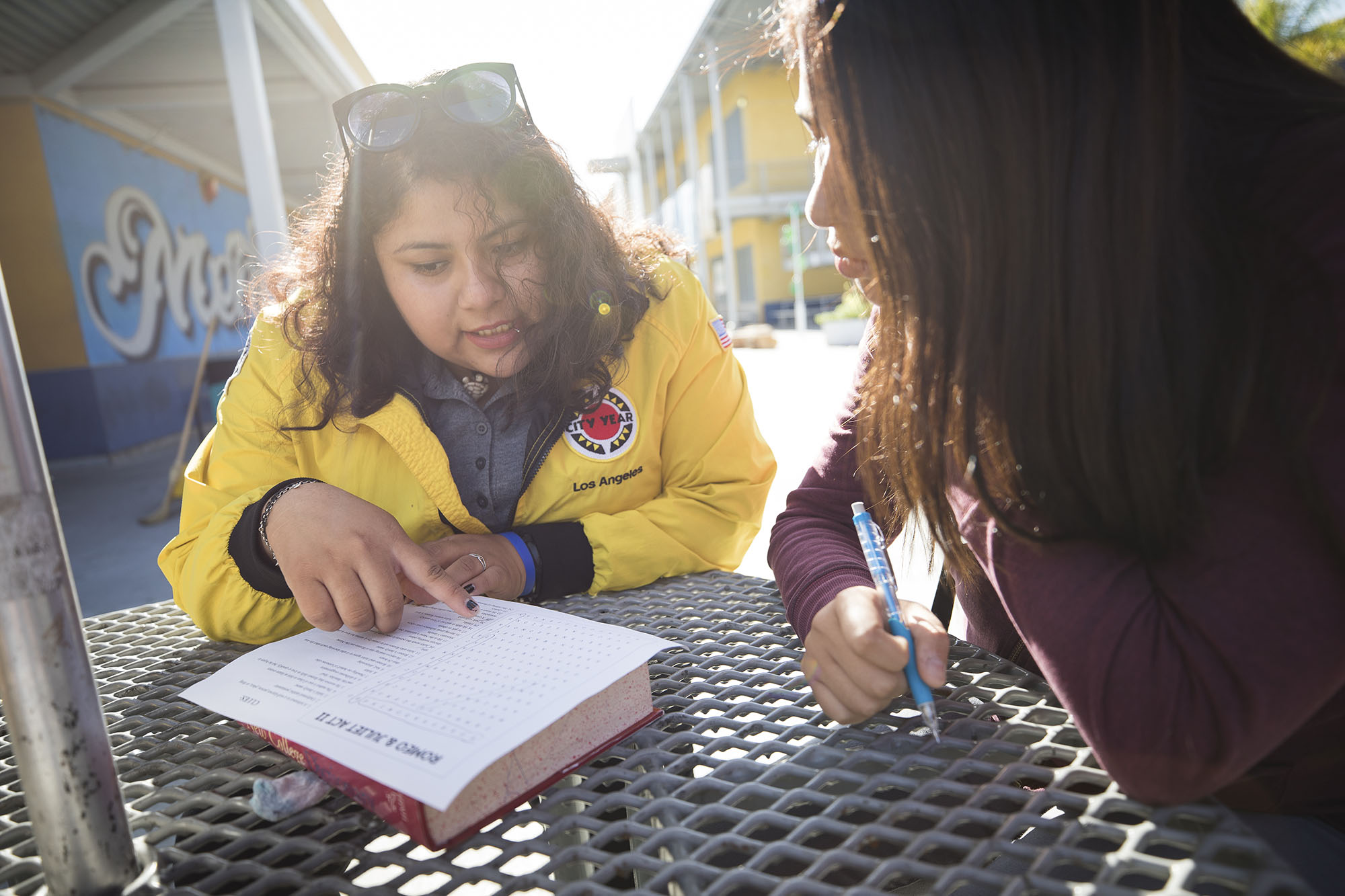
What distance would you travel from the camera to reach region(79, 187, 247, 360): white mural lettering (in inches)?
292

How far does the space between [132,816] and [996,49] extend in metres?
0.94

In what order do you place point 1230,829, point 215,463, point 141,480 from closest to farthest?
point 1230,829 → point 215,463 → point 141,480

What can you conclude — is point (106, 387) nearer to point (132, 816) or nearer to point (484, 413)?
point (484, 413)

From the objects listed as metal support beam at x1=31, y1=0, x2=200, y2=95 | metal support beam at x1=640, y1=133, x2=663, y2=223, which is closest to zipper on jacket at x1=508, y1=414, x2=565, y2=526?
metal support beam at x1=31, y1=0, x2=200, y2=95

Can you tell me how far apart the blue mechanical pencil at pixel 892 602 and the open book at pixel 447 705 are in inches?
8.7

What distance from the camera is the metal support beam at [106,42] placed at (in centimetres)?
580

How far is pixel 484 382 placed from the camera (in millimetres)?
1435

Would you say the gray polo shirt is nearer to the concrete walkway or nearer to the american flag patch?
the american flag patch

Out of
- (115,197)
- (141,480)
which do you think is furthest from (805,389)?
(115,197)

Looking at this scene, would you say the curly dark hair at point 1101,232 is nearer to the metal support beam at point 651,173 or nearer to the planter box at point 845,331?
the planter box at point 845,331

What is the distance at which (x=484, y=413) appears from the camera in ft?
4.59

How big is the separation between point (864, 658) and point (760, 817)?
18 centimetres

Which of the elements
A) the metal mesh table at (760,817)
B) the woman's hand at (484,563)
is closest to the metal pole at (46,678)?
the metal mesh table at (760,817)

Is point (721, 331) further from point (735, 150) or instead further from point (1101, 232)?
point (735, 150)
